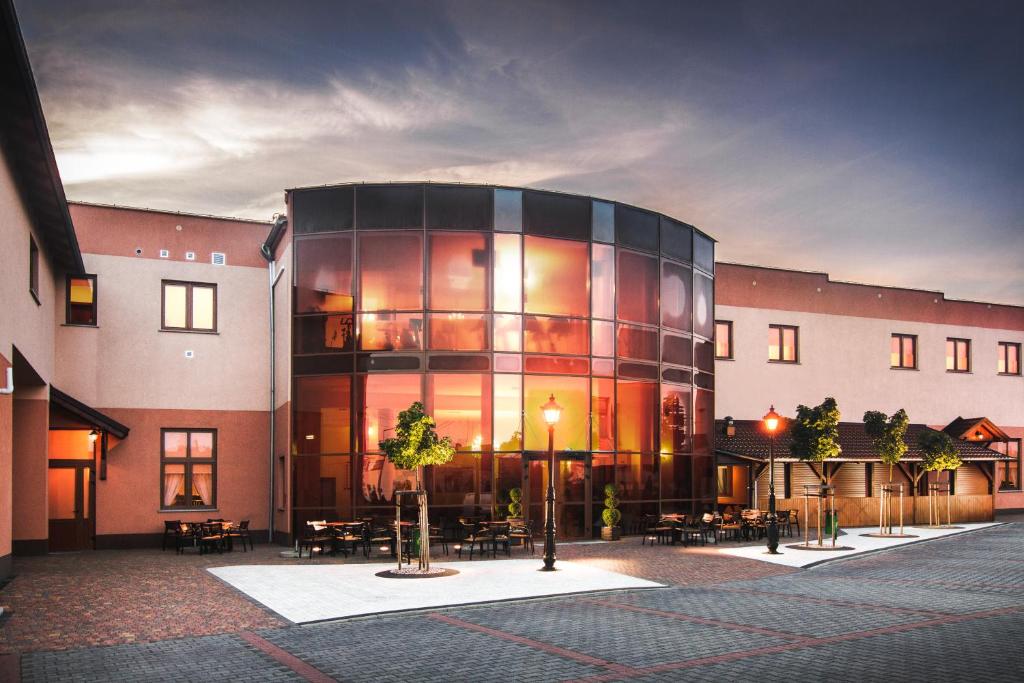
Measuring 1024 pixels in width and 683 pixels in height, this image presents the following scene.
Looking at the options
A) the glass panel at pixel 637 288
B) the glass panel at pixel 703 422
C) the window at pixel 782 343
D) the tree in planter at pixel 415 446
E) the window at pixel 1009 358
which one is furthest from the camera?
the window at pixel 1009 358

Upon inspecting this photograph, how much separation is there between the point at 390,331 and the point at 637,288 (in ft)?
22.9

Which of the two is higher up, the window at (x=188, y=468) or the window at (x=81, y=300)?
the window at (x=81, y=300)

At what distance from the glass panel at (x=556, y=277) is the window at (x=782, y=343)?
39.1 ft

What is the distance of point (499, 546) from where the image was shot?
23.2 metres

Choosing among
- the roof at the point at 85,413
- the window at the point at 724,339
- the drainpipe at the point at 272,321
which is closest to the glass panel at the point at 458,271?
the drainpipe at the point at 272,321

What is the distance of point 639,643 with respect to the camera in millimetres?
11297

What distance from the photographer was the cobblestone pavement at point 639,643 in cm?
975

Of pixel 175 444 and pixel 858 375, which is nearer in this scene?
pixel 175 444

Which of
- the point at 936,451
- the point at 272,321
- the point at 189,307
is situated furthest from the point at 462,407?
the point at 936,451

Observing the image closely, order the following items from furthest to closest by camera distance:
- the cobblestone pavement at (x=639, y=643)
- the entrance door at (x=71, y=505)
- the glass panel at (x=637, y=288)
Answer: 1. the glass panel at (x=637, y=288)
2. the entrance door at (x=71, y=505)
3. the cobblestone pavement at (x=639, y=643)

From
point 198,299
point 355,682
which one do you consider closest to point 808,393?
point 198,299

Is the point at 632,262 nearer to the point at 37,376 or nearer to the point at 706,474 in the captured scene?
the point at 706,474

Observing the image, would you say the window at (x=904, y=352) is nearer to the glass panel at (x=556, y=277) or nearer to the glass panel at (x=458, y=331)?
the glass panel at (x=556, y=277)

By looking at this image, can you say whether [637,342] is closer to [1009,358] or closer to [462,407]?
[462,407]
